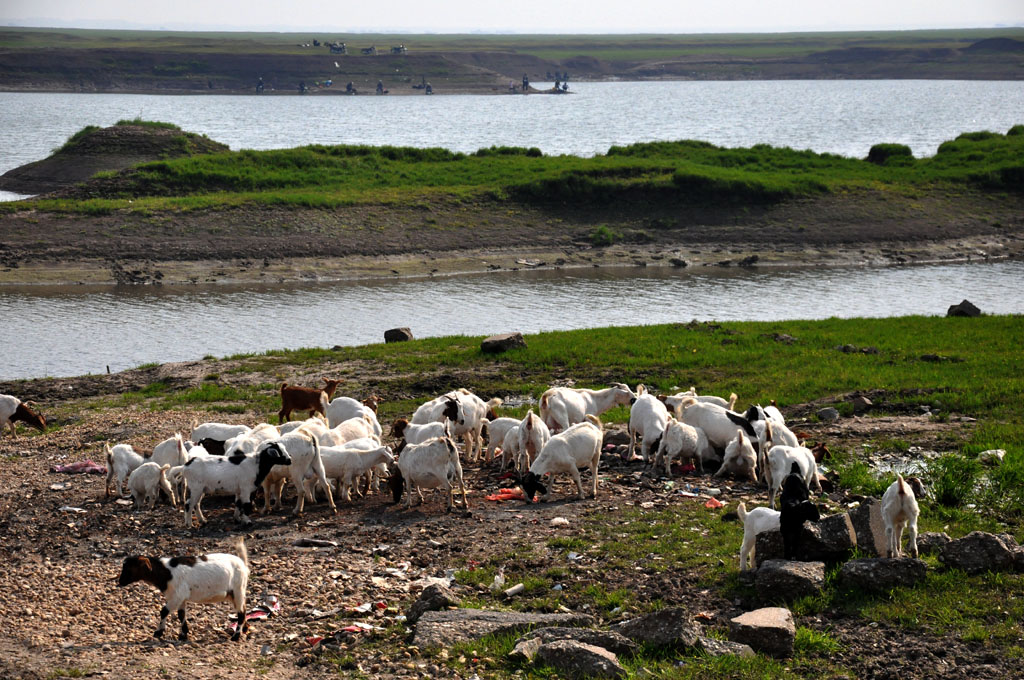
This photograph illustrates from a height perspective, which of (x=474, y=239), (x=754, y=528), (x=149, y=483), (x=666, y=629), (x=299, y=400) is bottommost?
(x=149, y=483)

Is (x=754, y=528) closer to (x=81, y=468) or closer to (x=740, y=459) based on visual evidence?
(x=740, y=459)

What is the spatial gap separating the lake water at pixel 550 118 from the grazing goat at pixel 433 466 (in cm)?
5765

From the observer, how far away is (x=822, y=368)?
66.8 ft

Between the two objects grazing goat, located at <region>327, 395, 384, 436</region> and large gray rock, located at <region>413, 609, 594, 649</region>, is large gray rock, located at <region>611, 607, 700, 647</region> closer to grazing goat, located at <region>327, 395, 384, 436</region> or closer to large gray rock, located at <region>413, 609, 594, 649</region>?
large gray rock, located at <region>413, 609, 594, 649</region>

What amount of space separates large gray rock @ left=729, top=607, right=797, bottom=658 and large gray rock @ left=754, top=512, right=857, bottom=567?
129 centimetres

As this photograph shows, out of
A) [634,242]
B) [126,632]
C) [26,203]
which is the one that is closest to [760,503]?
[126,632]

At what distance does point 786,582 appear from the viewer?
32.8 ft

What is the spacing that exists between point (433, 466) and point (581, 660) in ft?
15.8

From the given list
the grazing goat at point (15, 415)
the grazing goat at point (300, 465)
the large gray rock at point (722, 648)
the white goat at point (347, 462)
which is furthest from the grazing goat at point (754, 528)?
the grazing goat at point (15, 415)

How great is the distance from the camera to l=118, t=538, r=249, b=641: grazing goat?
971 cm

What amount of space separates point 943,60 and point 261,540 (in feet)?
674

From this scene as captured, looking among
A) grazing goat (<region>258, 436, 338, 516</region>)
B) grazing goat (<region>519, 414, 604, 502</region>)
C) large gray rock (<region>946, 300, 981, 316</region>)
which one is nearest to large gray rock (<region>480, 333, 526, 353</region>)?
grazing goat (<region>519, 414, 604, 502</region>)

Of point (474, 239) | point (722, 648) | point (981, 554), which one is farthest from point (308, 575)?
point (474, 239)

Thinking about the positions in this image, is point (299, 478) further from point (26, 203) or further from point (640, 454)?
point (26, 203)
